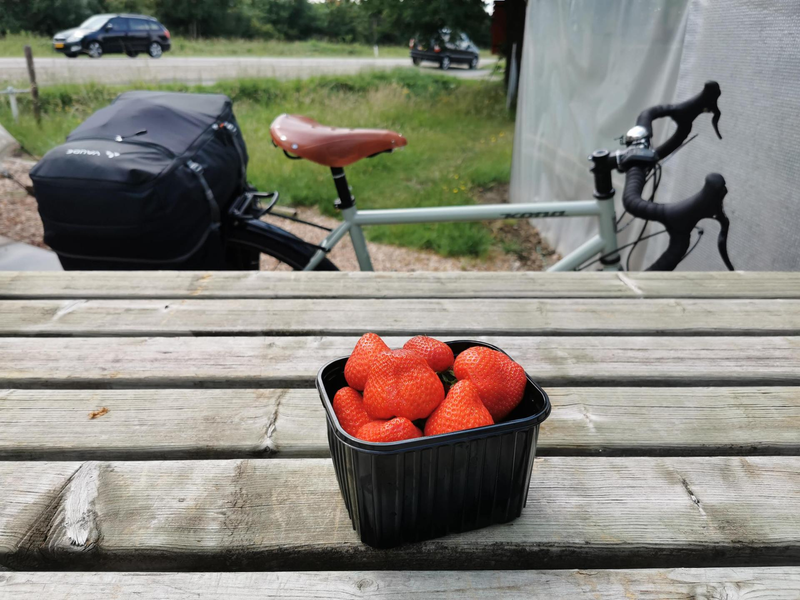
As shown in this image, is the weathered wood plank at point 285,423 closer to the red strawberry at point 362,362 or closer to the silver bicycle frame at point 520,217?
the red strawberry at point 362,362

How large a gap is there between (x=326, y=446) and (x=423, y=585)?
27 centimetres

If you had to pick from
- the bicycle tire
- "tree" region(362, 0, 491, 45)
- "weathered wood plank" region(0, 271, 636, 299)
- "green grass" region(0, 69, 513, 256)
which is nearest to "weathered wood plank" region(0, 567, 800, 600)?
"weathered wood plank" region(0, 271, 636, 299)

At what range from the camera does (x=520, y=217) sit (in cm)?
240

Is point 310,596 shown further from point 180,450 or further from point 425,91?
point 425,91

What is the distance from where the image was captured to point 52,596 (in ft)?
2.01

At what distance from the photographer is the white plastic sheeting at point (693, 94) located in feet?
6.01

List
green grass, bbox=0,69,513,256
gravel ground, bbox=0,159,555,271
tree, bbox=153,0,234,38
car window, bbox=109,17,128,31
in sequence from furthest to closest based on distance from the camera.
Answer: tree, bbox=153,0,234,38 → car window, bbox=109,17,128,31 → green grass, bbox=0,69,513,256 → gravel ground, bbox=0,159,555,271

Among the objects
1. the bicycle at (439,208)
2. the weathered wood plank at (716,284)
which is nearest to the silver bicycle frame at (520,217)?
the bicycle at (439,208)

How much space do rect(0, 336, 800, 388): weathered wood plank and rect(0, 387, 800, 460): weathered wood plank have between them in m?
0.05

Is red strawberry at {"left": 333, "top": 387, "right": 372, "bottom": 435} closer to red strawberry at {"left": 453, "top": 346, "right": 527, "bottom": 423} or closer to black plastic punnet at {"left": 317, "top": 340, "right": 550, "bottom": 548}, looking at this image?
black plastic punnet at {"left": 317, "top": 340, "right": 550, "bottom": 548}

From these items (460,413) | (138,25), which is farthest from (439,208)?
(138,25)

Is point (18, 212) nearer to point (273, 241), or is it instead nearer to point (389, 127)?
point (273, 241)

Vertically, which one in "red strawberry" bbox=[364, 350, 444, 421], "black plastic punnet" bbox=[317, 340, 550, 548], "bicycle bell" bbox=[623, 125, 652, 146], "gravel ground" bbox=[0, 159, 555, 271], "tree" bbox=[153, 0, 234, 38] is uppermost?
"tree" bbox=[153, 0, 234, 38]

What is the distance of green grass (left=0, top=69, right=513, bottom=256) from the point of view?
5.16 meters
